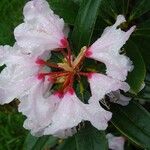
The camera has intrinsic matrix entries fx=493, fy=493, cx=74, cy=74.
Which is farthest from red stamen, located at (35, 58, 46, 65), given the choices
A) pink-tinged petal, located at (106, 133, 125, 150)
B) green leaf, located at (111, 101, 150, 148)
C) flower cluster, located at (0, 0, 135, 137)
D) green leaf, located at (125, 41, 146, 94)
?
pink-tinged petal, located at (106, 133, 125, 150)

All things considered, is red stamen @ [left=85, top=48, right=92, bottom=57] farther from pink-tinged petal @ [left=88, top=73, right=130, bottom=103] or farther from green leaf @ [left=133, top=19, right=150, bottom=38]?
green leaf @ [left=133, top=19, right=150, bottom=38]

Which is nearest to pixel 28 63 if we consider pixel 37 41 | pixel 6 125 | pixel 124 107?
pixel 37 41

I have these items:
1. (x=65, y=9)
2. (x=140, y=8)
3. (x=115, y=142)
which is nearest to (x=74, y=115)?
(x=65, y=9)

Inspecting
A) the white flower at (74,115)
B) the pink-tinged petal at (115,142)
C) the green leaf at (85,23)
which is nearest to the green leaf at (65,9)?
the green leaf at (85,23)

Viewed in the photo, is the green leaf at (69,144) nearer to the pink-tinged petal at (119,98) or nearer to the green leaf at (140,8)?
the pink-tinged petal at (119,98)

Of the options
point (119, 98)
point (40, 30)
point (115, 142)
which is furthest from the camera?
point (115, 142)

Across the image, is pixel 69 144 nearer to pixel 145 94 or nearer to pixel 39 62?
pixel 145 94
